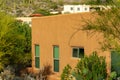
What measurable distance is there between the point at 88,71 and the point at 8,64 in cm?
894

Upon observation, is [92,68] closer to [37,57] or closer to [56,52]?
[56,52]

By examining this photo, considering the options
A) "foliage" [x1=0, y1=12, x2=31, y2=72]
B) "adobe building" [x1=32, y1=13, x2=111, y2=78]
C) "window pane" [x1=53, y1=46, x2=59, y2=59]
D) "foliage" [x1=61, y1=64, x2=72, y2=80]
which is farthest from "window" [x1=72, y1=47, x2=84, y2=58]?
"foliage" [x1=0, y1=12, x2=31, y2=72]

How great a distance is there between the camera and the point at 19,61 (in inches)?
939

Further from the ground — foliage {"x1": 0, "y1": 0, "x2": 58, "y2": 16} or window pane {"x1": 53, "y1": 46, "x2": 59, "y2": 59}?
foliage {"x1": 0, "y1": 0, "x2": 58, "y2": 16}

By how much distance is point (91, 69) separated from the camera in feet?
53.0

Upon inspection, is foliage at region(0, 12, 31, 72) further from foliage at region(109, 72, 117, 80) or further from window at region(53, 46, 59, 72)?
foliage at region(109, 72, 117, 80)

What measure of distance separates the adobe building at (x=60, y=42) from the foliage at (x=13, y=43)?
956mm

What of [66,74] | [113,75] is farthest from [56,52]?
[113,75]

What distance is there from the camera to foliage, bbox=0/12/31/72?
65.8 feet

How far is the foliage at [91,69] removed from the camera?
15711mm

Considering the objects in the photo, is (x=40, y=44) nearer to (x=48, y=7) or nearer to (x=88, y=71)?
(x=88, y=71)

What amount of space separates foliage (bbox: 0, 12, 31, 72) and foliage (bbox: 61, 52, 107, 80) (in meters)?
5.09

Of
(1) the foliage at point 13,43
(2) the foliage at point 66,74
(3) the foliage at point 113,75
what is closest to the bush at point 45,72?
(1) the foliage at point 13,43

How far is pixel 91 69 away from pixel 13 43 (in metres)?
6.67
